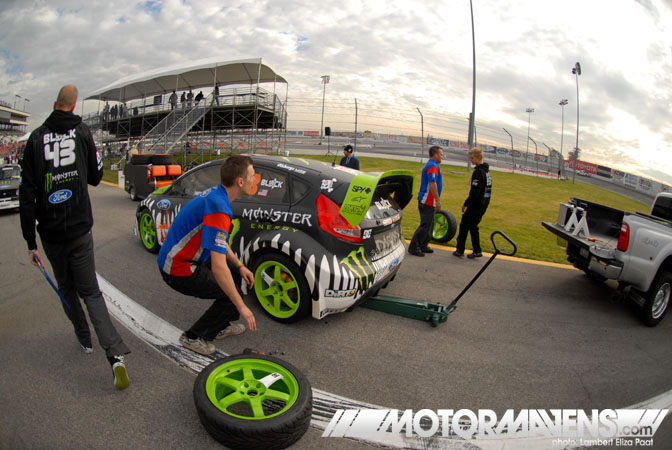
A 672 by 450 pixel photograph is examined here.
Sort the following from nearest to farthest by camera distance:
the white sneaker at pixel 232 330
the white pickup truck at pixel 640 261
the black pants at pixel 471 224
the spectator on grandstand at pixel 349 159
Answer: the white sneaker at pixel 232 330, the white pickup truck at pixel 640 261, the black pants at pixel 471 224, the spectator on grandstand at pixel 349 159

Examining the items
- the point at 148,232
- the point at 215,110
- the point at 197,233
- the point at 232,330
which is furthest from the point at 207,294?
the point at 215,110

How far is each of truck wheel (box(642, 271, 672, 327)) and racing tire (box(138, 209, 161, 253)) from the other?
6.18m

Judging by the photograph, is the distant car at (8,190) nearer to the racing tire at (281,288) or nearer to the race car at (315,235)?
the race car at (315,235)

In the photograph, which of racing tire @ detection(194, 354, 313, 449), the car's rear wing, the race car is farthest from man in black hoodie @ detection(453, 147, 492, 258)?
racing tire @ detection(194, 354, 313, 449)

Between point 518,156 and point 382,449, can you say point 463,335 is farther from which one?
point 518,156

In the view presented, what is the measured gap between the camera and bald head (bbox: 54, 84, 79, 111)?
256cm

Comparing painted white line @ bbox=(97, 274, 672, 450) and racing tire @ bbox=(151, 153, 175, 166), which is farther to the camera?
racing tire @ bbox=(151, 153, 175, 166)

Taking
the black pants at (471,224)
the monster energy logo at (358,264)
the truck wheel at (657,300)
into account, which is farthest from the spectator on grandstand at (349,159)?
the truck wheel at (657,300)

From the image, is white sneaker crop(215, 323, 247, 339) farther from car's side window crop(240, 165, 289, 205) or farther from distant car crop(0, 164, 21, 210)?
distant car crop(0, 164, 21, 210)

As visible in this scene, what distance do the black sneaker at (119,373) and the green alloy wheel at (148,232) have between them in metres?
2.96

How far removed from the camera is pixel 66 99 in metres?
2.58

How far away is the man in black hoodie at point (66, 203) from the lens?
2.55 meters

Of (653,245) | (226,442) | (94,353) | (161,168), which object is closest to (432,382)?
(226,442)

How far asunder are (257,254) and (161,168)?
798 cm
